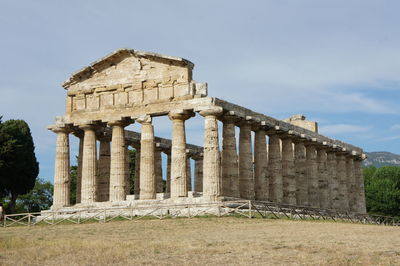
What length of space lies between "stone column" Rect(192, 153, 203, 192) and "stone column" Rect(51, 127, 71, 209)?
1742cm

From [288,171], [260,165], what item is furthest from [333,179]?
[260,165]

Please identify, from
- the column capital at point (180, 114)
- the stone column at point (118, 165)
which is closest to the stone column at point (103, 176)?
the stone column at point (118, 165)

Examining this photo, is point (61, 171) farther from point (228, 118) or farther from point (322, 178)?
point (322, 178)

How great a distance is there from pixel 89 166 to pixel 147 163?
5627 millimetres

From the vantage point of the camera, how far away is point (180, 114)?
49844 millimetres

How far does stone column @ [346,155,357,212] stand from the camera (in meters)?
72.3

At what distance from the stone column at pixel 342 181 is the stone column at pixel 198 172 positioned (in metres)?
15.0

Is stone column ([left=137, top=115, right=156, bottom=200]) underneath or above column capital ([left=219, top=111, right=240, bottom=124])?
underneath

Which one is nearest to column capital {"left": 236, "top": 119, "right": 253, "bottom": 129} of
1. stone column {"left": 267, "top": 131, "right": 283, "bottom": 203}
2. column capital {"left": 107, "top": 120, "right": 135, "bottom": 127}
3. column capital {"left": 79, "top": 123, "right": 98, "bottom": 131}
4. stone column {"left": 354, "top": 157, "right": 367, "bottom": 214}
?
stone column {"left": 267, "top": 131, "right": 283, "bottom": 203}

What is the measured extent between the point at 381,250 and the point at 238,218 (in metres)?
16.7

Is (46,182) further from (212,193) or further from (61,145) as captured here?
(212,193)

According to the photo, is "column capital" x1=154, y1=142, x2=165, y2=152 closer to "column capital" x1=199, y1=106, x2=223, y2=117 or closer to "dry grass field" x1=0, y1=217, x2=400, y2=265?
"column capital" x1=199, y1=106, x2=223, y2=117

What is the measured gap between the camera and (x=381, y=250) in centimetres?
2559

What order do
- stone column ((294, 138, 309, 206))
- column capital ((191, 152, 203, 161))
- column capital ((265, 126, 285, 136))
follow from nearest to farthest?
column capital ((265, 126, 285, 136)) → stone column ((294, 138, 309, 206)) → column capital ((191, 152, 203, 161))
